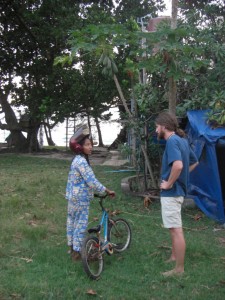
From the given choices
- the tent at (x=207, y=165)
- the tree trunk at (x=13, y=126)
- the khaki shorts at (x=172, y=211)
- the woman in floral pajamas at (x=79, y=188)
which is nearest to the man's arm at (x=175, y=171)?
the khaki shorts at (x=172, y=211)

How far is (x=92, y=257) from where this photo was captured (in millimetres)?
5039

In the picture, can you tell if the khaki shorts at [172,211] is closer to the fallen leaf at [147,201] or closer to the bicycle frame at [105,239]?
the bicycle frame at [105,239]

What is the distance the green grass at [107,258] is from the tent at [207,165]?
0.30m

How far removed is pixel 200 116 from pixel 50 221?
3414mm

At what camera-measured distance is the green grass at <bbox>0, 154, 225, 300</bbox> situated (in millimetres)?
4531

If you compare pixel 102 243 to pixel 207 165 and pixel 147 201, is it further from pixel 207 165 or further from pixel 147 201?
pixel 147 201

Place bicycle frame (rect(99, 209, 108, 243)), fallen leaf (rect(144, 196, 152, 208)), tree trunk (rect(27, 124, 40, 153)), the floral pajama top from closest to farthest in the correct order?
the floral pajama top, bicycle frame (rect(99, 209, 108, 243)), fallen leaf (rect(144, 196, 152, 208)), tree trunk (rect(27, 124, 40, 153))

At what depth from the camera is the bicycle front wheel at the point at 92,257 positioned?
480cm

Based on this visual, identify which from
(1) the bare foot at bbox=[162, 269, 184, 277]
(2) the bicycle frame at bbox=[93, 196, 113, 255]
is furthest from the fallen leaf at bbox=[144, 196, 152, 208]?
(1) the bare foot at bbox=[162, 269, 184, 277]

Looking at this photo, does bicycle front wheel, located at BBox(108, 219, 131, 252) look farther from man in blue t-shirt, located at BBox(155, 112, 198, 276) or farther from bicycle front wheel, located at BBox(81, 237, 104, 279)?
man in blue t-shirt, located at BBox(155, 112, 198, 276)

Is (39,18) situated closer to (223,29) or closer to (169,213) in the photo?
(223,29)

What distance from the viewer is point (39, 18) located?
1741cm

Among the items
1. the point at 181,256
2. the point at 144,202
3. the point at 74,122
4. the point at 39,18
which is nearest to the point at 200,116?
the point at 144,202

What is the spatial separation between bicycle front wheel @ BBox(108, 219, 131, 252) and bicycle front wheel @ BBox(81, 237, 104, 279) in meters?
0.76
